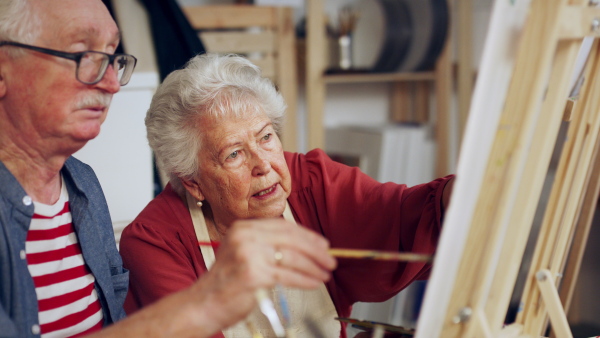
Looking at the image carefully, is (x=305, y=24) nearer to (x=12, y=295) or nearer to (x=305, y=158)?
(x=305, y=158)

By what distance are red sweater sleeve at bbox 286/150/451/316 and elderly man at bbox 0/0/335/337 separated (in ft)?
1.62

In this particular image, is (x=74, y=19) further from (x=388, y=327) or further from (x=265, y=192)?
(x=388, y=327)

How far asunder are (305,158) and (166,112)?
37cm

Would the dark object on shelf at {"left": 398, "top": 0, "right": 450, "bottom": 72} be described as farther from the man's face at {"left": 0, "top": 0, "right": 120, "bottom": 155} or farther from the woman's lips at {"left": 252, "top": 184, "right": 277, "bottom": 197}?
the man's face at {"left": 0, "top": 0, "right": 120, "bottom": 155}

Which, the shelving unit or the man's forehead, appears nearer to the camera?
the man's forehead

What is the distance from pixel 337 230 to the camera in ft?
4.55

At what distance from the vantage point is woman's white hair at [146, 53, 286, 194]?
1265mm

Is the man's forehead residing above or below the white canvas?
above

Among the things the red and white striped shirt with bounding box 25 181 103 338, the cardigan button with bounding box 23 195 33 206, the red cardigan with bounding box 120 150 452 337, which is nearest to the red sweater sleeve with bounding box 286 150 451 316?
the red cardigan with bounding box 120 150 452 337

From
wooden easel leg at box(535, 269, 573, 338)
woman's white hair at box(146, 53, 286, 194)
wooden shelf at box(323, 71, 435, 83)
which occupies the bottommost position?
wooden easel leg at box(535, 269, 573, 338)

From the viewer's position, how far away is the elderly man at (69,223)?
2.45 ft

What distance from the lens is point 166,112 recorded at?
1.31 meters

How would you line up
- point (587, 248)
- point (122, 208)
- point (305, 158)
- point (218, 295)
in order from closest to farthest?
point (218, 295) → point (305, 158) → point (122, 208) → point (587, 248)

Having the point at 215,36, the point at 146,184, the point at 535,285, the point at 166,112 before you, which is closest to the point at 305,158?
the point at 166,112
